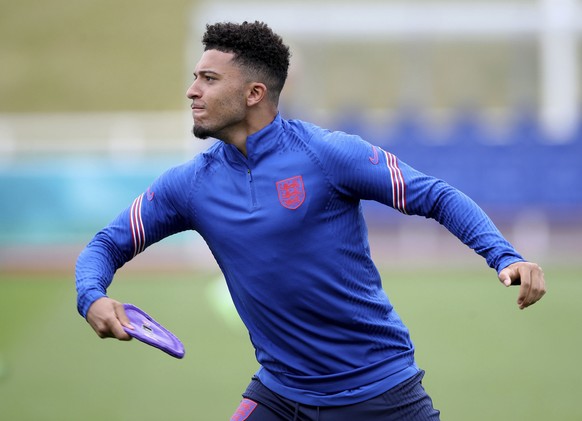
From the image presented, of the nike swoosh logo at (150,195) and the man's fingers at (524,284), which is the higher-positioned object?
the nike swoosh logo at (150,195)

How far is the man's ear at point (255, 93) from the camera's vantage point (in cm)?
458

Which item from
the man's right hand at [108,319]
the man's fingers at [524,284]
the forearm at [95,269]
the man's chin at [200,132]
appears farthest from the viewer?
the man's chin at [200,132]

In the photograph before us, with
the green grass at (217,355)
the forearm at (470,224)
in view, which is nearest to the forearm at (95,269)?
the forearm at (470,224)

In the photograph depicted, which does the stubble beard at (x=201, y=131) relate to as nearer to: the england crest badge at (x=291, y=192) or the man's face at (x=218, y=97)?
the man's face at (x=218, y=97)

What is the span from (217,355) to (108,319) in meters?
6.05

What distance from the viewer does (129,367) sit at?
9609 mm

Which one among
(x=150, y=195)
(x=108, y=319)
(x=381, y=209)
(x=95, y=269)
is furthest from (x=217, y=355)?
(x=381, y=209)

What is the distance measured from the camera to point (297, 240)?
171 inches

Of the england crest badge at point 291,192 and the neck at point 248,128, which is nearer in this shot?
the england crest badge at point 291,192

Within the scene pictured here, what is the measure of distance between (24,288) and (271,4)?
11142 mm

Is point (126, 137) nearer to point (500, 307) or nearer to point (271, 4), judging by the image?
point (271, 4)

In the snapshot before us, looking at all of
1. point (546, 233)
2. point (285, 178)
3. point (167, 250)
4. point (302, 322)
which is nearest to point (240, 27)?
point (285, 178)

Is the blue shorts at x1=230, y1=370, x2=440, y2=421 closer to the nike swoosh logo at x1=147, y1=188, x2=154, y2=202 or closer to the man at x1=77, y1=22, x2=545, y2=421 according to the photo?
the man at x1=77, y1=22, x2=545, y2=421

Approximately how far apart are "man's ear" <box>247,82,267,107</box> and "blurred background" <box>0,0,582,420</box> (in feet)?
12.3
